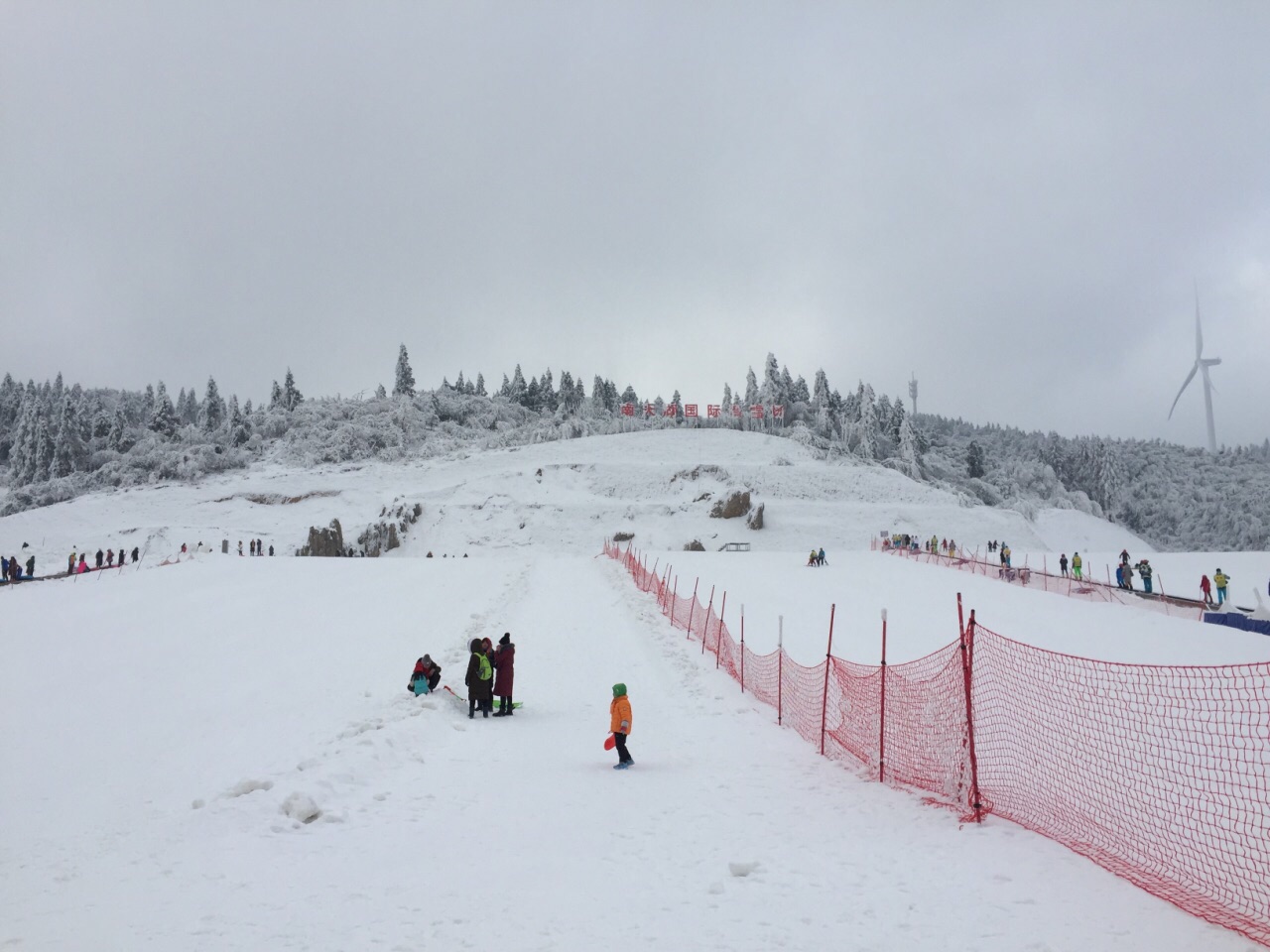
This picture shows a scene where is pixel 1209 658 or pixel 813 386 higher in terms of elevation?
pixel 813 386

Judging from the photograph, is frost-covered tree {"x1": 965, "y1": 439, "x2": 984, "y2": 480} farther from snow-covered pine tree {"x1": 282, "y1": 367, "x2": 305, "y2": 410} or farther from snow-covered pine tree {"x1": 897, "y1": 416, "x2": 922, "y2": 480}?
snow-covered pine tree {"x1": 282, "y1": 367, "x2": 305, "y2": 410}

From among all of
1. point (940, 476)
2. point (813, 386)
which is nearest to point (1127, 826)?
point (940, 476)

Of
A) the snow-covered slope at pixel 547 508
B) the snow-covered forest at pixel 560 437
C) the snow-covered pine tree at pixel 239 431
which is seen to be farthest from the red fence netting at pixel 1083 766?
the snow-covered pine tree at pixel 239 431

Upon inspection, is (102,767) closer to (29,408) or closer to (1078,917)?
(1078,917)

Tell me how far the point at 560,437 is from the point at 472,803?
94.7 metres

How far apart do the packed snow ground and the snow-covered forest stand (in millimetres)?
71411

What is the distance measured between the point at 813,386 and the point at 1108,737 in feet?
422

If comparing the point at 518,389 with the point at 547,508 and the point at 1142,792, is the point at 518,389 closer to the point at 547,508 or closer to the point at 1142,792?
the point at 547,508

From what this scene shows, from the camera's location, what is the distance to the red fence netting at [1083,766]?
5.52 meters

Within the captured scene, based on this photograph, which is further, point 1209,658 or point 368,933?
point 1209,658

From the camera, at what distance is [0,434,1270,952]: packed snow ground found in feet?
15.9

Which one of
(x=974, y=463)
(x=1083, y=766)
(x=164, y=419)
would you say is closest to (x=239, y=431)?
(x=164, y=419)

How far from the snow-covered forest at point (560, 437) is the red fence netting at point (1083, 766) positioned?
247 feet

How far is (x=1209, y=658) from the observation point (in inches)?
642
